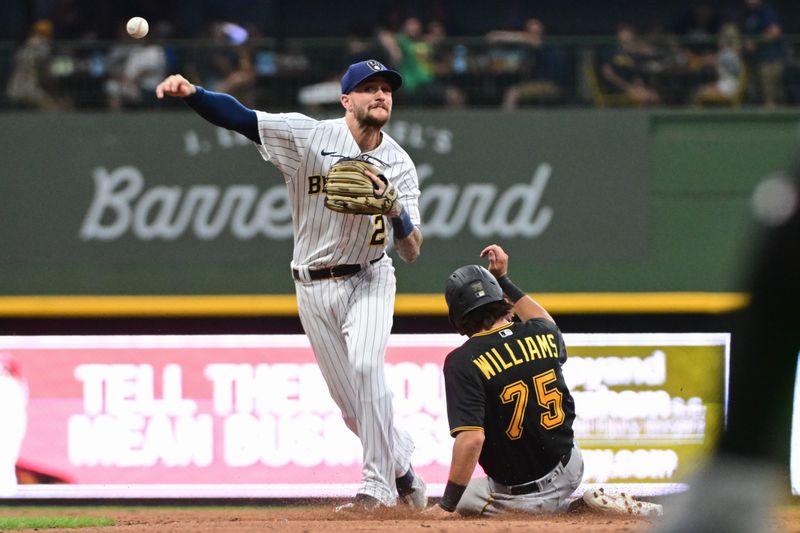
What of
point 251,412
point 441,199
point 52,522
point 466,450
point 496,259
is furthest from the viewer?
point 441,199

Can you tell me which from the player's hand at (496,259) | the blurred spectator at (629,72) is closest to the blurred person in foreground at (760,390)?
the player's hand at (496,259)

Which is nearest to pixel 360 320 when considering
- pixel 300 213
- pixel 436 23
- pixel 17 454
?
pixel 300 213

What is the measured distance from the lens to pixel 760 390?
67.8 inches

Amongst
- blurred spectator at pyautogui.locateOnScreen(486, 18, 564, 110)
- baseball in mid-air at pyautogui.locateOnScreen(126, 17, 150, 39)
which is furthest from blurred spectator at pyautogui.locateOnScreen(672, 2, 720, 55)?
baseball in mid-air at pyautogui.locateOnScreen(126, 17, 150, 39)

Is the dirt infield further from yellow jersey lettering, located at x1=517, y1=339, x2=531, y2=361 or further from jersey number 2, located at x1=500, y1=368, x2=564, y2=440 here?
yellow jersey lettering, located at x1=517, y1=339, x2=531, y2=361

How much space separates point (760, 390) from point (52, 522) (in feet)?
19.9

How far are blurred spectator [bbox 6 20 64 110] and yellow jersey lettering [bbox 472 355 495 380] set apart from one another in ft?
23.1

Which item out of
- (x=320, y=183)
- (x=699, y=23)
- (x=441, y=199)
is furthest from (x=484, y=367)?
(x=699, y=23)

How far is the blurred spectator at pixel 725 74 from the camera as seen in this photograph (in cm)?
1084

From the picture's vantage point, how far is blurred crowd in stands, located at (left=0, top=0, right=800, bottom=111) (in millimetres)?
10852

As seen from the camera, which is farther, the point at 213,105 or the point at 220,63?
the point at 220,63

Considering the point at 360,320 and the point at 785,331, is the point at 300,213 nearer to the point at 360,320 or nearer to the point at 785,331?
the point at 360,320

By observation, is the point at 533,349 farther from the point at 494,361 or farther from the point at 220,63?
the point at 220,63

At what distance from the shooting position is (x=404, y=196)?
17.5 feet
